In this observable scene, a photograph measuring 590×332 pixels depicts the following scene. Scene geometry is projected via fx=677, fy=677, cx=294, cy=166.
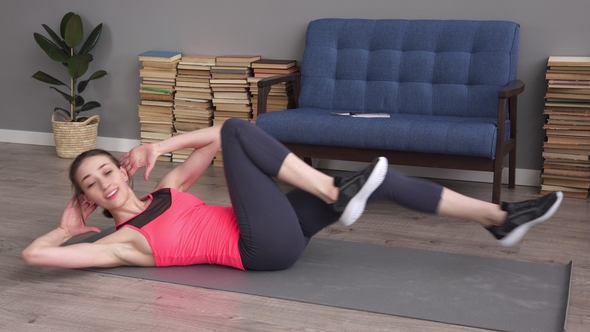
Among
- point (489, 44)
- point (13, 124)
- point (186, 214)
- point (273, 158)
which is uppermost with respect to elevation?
point (489, 44)

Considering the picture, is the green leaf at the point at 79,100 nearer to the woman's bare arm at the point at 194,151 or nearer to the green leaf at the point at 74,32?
the green leaf at the point at 74,32

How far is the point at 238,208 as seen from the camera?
89.7 inches

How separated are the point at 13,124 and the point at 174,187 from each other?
3439 mm

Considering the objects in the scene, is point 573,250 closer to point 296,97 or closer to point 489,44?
point 489,44

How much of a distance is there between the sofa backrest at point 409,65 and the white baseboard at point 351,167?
53cm

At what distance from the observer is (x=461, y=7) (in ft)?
13.7

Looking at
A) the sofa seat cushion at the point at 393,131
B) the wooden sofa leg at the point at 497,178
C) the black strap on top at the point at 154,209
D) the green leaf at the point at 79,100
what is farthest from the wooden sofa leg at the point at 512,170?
the green leaf at the point at 79,100

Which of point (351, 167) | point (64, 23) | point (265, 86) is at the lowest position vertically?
point (351, 167)

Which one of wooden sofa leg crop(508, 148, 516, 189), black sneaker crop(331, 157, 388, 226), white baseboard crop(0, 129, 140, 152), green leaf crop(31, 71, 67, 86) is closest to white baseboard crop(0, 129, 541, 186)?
white baseboard crop(0, 129, 140, 152)

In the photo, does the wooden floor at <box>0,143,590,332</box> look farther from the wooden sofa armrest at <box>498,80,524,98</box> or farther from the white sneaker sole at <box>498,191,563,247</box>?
the wooden sofa armrest at <box>498,80,524,98</box>

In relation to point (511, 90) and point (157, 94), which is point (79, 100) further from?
point (511, 90)

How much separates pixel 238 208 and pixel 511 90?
6.01ft

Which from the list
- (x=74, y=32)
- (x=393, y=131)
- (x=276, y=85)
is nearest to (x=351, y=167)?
(x=276, y=85)

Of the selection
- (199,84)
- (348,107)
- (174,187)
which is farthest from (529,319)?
(199,84)
